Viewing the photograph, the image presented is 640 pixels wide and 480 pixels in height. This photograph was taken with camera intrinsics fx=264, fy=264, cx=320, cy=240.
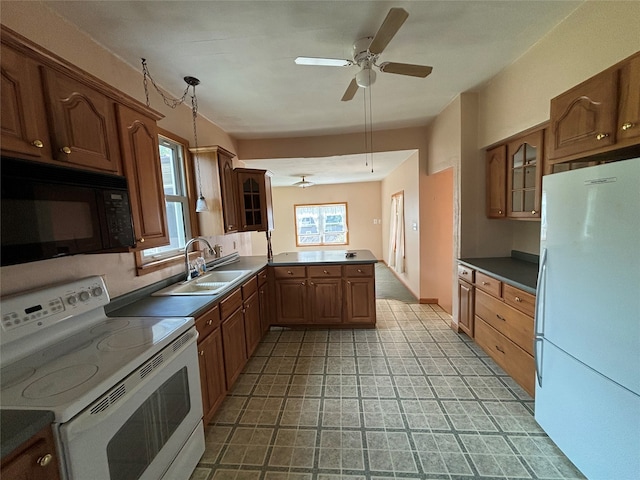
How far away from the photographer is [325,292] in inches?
130

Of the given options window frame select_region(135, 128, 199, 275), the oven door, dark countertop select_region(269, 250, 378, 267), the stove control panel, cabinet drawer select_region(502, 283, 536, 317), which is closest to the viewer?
the oven door

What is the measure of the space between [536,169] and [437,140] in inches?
56.2

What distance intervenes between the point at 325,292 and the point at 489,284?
1739mm

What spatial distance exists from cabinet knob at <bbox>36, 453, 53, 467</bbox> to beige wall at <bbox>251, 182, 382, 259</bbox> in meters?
7.24

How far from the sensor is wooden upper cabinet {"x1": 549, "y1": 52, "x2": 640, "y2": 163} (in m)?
1.26

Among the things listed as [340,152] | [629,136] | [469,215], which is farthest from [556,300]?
[340,152]

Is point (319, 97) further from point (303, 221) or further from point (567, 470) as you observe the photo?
point (303, 221)

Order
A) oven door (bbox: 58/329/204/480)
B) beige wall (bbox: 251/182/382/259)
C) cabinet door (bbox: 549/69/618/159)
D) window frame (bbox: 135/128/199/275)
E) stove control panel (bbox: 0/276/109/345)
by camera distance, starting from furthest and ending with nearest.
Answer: beige wall (bbox: 251/182/382/259) < window frame (bbox: 135/128/199/275) < cabinet door (bbox: 549/69/618/159) < stove control panel (bbox: 0/276/109/345) < oven door (bbox: 58/329/204/480)

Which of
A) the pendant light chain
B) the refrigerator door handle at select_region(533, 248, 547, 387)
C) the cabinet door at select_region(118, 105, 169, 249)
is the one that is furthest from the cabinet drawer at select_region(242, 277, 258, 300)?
the refrigerator door handle at select_region(533, 248, 547, 387)

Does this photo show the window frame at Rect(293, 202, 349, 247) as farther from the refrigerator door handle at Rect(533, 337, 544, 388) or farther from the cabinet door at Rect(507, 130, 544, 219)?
the refrigerator door handle at Rect(533, 337, 544, 388)

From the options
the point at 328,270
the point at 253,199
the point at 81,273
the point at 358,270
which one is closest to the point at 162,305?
the point at 81,273

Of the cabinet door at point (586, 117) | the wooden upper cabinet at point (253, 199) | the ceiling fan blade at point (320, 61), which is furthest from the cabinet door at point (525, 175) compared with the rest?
the wooden upper cabinet at point (253, 199)

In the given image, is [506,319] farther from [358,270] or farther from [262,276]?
[262,276]

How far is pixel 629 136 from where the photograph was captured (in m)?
1.28
